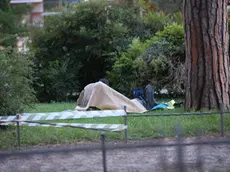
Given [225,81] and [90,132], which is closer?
[90,132]

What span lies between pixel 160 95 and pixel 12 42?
15.1 metres

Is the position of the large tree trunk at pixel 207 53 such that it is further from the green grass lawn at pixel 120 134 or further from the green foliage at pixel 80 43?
the green foliage at pixel 80 43

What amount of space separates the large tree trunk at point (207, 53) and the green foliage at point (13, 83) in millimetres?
4561

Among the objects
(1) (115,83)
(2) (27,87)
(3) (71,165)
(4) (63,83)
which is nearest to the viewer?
(3) (71,165)

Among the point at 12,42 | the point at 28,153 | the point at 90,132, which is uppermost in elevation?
the point at 12,42

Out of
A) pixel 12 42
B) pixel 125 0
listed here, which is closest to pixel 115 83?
pixel 125 0

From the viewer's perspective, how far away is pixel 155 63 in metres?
19.2

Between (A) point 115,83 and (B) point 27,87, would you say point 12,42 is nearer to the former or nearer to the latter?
(A) point 115,83

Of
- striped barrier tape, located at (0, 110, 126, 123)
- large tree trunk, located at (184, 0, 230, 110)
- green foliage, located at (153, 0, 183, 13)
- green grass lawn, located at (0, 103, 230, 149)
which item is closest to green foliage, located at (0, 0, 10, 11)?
green foliage, located at (153, 0, 183, 13)

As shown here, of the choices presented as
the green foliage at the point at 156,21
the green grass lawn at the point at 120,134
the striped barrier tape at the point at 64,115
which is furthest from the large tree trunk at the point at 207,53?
the green foliage at the point at 156,21

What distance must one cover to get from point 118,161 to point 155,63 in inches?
569

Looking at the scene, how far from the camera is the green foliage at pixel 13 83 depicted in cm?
1181

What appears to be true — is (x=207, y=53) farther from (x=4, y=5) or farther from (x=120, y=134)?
(x=4, y=5)

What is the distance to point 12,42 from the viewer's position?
32.7 metres
